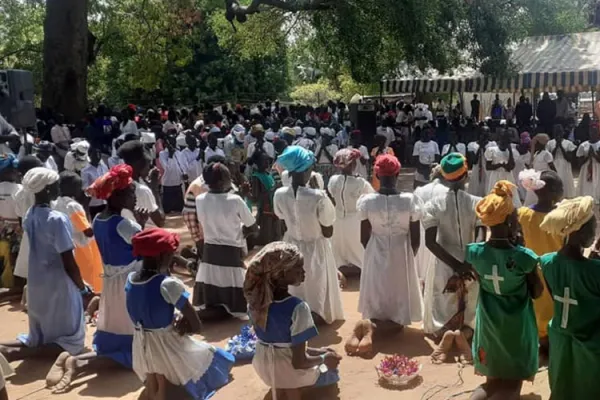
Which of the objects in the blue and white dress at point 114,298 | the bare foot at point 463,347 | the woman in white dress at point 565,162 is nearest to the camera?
the blue and white dress at point 114,298

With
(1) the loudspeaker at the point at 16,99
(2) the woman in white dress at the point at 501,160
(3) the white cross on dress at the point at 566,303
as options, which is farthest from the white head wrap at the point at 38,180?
(2) the woman in white dress at the point at 501,160

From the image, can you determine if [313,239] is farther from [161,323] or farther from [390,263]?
[161,323]

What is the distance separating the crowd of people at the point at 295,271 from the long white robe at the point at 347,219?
2cm

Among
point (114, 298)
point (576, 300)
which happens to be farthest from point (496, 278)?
point (114, 298)

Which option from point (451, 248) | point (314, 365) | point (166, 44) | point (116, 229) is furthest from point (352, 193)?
point (166, 44)

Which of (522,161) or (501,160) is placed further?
(522,161)

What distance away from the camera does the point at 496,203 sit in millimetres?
4105

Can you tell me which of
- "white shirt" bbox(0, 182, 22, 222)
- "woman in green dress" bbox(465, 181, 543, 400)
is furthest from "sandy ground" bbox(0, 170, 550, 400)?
"white shirt" bbox(0, 182, 22, 222)

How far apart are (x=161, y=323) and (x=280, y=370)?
2.72ft

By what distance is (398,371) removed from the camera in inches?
194

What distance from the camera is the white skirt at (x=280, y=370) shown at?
3.89m

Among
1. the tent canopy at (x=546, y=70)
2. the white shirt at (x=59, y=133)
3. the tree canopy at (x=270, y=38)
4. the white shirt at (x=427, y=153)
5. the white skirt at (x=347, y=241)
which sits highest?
the tree canopy at (x=270, y=38)

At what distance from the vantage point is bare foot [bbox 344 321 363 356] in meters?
5.53

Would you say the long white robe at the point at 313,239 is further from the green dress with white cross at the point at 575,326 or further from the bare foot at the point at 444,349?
the green dress with white cross at the point at 575,326
